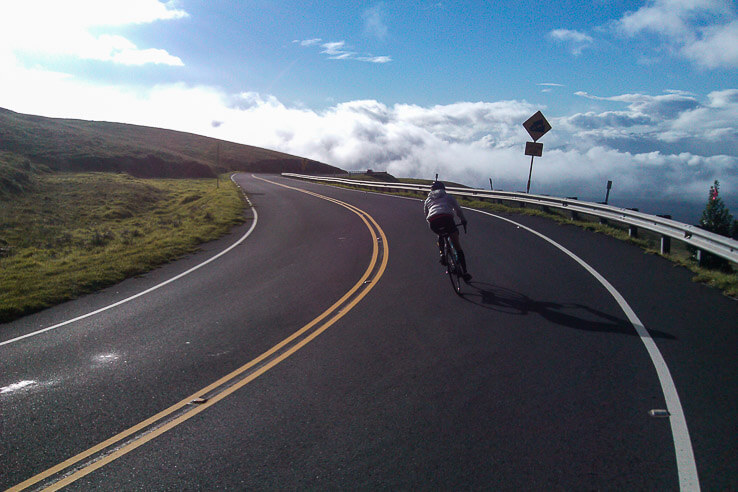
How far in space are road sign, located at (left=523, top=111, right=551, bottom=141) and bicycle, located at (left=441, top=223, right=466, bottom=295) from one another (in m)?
13.9

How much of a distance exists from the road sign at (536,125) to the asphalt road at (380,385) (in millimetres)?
12070

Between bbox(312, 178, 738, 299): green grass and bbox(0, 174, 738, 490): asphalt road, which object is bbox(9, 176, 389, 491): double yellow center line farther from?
bbox(312, 178, 738, 299): green grass

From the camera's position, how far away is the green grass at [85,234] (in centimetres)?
1141

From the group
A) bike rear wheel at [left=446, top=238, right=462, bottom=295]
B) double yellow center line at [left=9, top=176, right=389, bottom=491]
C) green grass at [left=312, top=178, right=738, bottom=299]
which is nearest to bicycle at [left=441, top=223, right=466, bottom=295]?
bike rear wheel at [left=446, top=238, right=462, bottom=295]

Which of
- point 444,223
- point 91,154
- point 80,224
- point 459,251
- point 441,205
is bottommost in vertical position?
point 80,224

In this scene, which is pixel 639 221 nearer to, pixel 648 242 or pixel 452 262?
pixel 648 242

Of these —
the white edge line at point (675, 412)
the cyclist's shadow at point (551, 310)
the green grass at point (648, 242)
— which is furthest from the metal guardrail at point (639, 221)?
the cyclist's shadow at point (551, 310)

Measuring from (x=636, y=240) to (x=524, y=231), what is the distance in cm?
316

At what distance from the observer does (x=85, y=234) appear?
66.4ft

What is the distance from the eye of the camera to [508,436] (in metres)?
4.53

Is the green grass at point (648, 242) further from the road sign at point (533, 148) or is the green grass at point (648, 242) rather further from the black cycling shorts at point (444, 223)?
the black cycling shorts at point (444, 223)

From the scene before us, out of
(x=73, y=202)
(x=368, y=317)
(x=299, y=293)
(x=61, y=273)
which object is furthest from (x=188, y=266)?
(x=73, y=202)

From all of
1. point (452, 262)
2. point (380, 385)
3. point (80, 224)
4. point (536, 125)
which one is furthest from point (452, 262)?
point (80, 224)

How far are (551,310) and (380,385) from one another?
370cm
